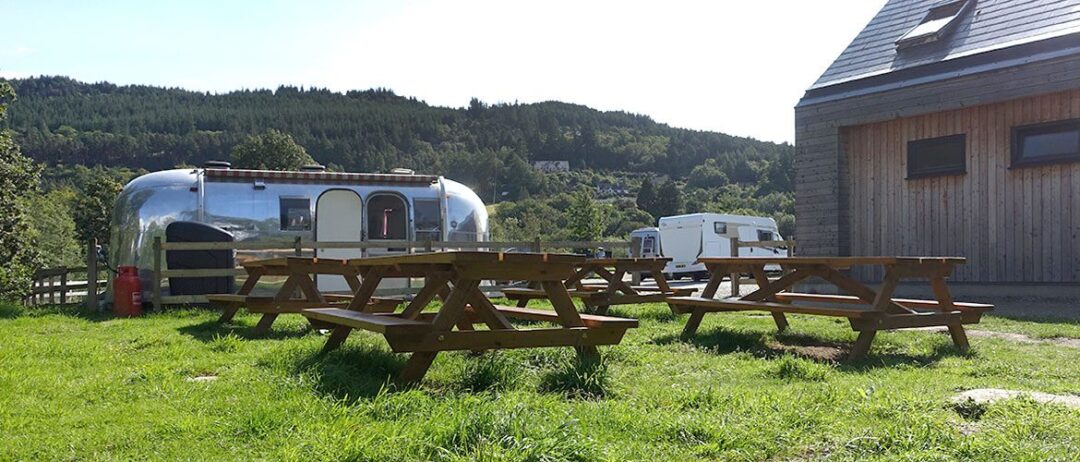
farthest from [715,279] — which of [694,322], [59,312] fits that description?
[59,312]

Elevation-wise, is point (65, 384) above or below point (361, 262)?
below

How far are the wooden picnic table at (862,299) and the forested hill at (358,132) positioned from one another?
65194 millimetres

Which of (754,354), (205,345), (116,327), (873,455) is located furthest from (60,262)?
(873,455)

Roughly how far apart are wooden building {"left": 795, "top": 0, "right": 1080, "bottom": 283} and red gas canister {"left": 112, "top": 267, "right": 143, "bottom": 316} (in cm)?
1059

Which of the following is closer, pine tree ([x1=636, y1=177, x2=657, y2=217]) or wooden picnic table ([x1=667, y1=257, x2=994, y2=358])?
wooden picnic table ([x1=667, y1=257, x2=994, y2=358])

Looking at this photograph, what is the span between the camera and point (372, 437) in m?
3.33

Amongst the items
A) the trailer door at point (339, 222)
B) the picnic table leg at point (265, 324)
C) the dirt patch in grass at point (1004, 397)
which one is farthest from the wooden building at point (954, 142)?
the picnic table leg at point (265, 324)

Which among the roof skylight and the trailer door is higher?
the roof skylight

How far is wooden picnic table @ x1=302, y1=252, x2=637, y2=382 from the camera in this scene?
4.75 metres

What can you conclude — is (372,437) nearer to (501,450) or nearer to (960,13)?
(501,450)

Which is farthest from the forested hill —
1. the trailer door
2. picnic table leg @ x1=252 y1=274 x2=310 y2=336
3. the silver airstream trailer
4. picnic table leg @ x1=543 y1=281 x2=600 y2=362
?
picnic table leg @ x1=543 y1=281 x2=600 y2=362

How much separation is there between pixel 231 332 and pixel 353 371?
11.3 ft

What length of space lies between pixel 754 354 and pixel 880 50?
9645 millimetres

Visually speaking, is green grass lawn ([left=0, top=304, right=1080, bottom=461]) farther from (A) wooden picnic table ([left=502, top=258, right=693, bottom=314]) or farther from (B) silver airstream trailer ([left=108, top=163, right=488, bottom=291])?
(B) silver airstream trailer ([left=108, top=163, right=488, bottom=291])
